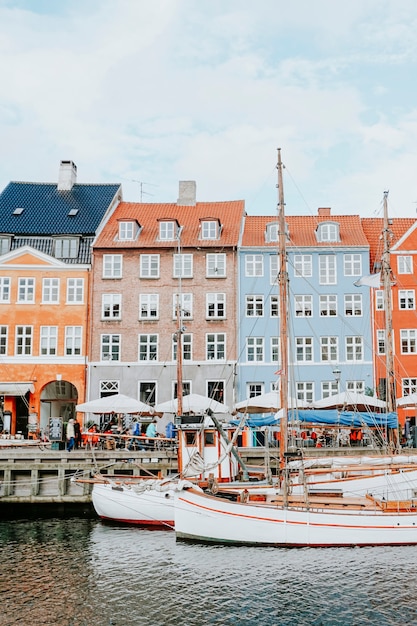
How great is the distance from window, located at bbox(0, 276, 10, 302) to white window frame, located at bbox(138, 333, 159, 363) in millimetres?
9457

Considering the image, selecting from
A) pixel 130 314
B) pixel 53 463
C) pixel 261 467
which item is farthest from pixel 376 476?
pixel 130 314

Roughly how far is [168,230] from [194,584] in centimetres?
3241

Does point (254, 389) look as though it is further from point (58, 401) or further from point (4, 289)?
point (4, 289)

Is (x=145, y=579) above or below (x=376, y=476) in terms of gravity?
below

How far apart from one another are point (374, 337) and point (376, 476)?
1924 centimetres

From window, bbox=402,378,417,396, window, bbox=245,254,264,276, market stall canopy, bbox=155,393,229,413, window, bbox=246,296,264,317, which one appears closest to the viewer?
market stall canopy, bbox=155,393,229,413

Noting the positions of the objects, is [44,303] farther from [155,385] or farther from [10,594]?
[10,594]

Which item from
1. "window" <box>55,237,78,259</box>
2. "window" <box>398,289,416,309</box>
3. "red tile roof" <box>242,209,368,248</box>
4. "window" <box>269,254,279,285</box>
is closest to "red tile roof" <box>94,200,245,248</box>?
"red tile roof" <box>242,209,368,248</box>

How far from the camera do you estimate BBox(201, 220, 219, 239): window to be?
48094 mm

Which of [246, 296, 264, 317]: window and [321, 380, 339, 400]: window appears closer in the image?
[321, 380, 339, 400]: window

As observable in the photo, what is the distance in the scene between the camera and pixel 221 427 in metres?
28.8

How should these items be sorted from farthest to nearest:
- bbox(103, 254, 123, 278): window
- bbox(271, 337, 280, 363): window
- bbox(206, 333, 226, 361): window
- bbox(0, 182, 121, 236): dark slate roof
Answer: bbox(0, 182, 121, 236): dark slate roof, bbox(103, 254, 123, 278): window, bbox(206, 333, 226, 361): window, bbox(271, 337, 280, 363): window

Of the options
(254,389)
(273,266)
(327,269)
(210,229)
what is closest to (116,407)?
(254,389)

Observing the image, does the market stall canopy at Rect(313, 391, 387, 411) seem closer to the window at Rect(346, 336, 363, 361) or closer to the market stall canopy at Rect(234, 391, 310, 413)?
the market stall canopy at Rect(234, 391, 310, 413)
